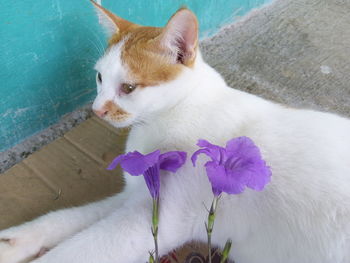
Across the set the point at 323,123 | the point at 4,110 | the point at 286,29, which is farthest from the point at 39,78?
the point at 286,29

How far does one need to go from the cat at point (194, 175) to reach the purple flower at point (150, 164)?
176mm

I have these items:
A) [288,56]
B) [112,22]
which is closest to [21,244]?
[112,22]

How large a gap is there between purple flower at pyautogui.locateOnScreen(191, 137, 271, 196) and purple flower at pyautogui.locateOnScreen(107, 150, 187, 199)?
0.09m

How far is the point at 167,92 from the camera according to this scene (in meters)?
1.06

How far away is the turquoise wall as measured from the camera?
1253 millimetres

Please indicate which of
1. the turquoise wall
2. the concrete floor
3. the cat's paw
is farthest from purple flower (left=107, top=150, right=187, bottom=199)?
the concrete floor

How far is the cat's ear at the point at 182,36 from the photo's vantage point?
0.93 meters

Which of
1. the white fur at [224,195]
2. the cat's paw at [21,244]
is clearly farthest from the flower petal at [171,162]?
the cat's paw at [21,244]

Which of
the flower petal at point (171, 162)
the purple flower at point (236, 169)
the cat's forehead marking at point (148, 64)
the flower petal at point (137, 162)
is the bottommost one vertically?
the flower petal at point (171, 162)

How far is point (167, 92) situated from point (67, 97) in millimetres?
636

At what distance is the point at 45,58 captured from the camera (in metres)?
1.36

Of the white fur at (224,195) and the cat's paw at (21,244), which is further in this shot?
A: the cat's paw at (21,244)

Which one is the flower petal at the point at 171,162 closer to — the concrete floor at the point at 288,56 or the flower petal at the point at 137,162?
the flower petal at the point at 137,162

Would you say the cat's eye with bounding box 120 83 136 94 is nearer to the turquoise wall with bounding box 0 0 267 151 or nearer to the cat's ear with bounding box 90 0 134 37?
the cat's ear with bounding box 90 0 134 37
